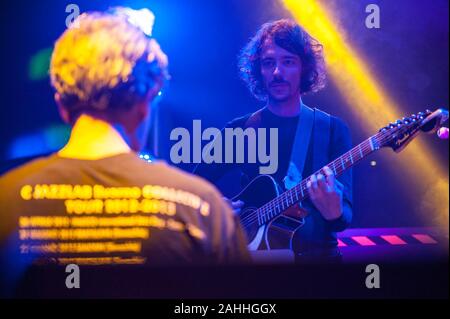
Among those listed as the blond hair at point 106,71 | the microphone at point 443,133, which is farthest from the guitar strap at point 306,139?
the blond hair at point 106,71

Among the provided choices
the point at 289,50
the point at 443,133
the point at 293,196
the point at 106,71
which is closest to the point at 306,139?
the point at 293,196

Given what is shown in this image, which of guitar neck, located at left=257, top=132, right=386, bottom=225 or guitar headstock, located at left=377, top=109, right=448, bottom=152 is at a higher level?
guitar headstock, located at left=377, top=109, right=448, bottom=152

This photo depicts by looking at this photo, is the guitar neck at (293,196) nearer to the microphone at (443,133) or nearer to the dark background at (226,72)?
the dark background at (226,72)

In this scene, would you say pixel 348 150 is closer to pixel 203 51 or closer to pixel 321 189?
pixel 321 189

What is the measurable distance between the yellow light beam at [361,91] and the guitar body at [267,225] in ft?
1.63

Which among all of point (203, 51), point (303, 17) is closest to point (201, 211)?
point (203, 51)

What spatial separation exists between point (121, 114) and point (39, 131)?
70cm

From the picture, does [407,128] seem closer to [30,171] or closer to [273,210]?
[273,210]

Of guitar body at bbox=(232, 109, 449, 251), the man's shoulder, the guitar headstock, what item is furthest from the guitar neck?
the man's shoulder

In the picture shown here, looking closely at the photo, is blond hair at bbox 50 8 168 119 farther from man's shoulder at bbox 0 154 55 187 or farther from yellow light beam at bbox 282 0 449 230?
yellow light beam at bbox 282 0 449 230

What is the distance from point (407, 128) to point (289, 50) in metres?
0.61

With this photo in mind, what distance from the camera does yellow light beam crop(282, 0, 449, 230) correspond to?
8.80 ft

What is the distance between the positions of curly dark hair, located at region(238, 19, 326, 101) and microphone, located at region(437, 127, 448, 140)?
1.80 ft

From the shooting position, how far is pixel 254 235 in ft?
8.63
